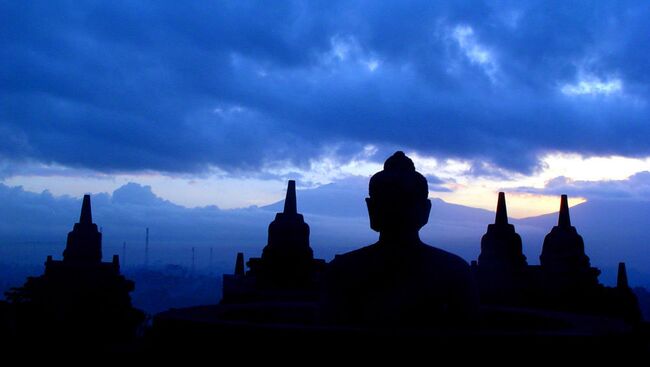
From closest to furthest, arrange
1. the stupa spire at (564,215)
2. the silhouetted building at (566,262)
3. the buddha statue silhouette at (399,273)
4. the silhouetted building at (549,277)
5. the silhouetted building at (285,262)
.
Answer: the buddha statue silhouette at (399,273) < the silhouetted building at (285,262) < the silhouetted building at (549,277) < the silhouetted building at (566,262) < the stupa spire at (564,215)

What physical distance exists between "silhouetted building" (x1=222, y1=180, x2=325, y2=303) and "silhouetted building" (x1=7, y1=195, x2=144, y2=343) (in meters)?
2.59

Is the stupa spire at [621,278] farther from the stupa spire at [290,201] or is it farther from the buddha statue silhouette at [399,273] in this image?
the buddha statue silhouette at [399,273]

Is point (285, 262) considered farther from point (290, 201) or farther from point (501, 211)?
point (501, 211)

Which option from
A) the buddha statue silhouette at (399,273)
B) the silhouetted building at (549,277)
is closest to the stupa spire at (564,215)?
the silhouetted building at (549,277)

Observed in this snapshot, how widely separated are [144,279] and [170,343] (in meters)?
59.8

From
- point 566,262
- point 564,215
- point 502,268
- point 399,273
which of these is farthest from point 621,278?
point 399,273

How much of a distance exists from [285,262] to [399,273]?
945cm

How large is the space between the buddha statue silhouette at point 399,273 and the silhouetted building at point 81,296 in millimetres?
10121

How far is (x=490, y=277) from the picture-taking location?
14.2 metres

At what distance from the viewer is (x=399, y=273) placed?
482 cm

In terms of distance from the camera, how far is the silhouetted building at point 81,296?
14.1 m

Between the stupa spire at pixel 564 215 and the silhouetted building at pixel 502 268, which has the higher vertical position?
the stupa spire at pixel 564 215

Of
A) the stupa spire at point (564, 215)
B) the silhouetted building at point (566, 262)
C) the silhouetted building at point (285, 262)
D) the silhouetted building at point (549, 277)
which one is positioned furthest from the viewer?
the stupa spire at point (564, 215)

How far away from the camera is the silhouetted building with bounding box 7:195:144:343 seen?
14055 mm
